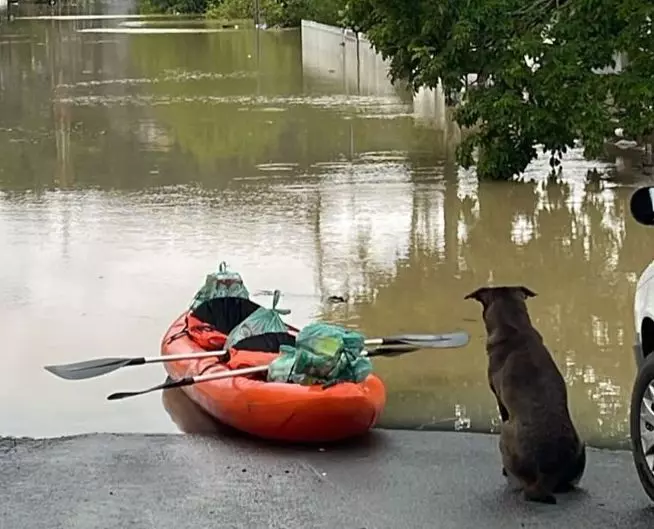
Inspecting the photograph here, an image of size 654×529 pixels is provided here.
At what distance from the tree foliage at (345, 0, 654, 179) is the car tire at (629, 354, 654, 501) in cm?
914

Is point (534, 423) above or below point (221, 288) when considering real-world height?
below

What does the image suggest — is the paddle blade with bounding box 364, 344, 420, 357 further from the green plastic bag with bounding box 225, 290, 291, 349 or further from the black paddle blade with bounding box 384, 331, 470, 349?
the green plastic bag with bounding box 225, 290, 291, 349

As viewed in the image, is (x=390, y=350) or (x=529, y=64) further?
(x=529, y=64)

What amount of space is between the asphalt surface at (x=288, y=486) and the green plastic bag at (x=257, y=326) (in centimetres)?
77

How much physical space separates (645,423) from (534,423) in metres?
0.51

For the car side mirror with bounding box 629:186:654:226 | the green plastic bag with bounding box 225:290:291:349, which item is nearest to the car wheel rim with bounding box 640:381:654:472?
the car side mirror with bounding box 629:186:654:226

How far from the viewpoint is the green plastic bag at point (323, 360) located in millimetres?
6855

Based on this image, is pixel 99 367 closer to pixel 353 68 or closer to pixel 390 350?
pixel 390 350

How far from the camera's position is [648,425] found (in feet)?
18.2

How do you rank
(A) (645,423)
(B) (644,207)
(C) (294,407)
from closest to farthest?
1. (B) (644,207)
2. (A) (645,423)
3. (C) (294,407)

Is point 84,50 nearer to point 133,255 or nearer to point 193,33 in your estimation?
point 193,33

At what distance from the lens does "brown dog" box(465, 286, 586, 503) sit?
5477 mm

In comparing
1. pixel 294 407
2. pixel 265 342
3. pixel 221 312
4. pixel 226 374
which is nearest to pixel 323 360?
pixel 294 407

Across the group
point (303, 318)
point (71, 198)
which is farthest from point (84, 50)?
point (303, 318)
